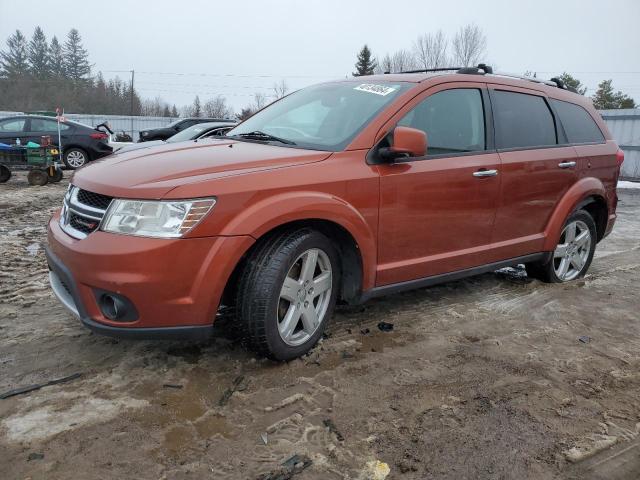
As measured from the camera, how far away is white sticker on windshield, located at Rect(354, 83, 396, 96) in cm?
357

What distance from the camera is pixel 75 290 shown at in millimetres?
2678

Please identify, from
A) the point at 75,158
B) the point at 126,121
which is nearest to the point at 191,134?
the point at 75,158

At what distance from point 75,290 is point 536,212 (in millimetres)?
3450

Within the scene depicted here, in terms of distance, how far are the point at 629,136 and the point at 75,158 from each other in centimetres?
1739

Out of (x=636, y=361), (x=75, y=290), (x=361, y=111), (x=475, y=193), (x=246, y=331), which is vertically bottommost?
(x=636, y=361)

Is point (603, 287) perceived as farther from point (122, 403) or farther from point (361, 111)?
point (122, 403)

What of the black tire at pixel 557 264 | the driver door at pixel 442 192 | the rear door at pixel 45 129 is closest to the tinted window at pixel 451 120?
the driver door at pixel 442 192

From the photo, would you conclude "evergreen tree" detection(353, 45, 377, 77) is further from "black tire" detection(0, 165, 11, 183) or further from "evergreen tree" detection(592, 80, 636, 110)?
"black tire" detection(0, 165, 11, 183)

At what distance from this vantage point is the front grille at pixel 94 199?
270 cm

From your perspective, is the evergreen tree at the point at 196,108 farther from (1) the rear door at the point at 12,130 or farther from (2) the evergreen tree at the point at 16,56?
(1) the rear door at the point at 12,130

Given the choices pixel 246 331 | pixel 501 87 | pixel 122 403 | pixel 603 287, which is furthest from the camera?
pixel 603 287

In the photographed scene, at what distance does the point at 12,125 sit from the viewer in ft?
42.3

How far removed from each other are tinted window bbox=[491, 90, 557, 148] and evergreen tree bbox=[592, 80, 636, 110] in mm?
35870

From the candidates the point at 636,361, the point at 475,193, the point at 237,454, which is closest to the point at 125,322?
the point at 237,454
